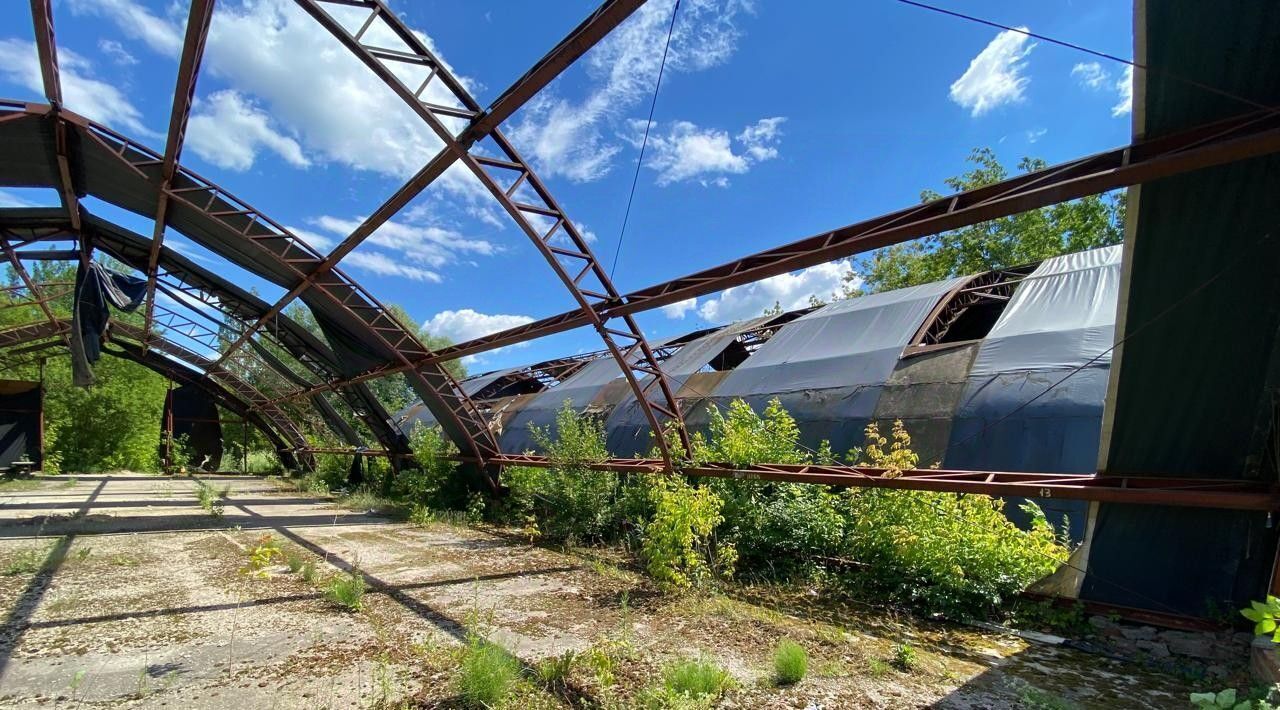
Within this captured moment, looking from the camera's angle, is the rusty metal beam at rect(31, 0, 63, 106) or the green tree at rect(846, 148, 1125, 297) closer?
the rusty metal beam at rect(31, 0, 63, 106)

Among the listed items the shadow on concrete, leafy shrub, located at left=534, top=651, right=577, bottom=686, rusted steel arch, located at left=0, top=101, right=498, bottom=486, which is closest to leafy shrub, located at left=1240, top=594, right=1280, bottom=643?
leafy shrub, located at left=534, top=651, right=577, bottom=686

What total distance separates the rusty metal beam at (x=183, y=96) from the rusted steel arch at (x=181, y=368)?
1146cm

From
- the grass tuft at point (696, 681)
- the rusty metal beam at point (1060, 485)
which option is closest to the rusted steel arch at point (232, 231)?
the rusty metal beam at point (1060, 485)

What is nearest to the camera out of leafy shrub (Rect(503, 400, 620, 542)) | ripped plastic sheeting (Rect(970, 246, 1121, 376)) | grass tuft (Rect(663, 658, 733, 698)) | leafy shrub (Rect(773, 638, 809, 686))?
grass tuft (Rect(663, 658, 733, 698))

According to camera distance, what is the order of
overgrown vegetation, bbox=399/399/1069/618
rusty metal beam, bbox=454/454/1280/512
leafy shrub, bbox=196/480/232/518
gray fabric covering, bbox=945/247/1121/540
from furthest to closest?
leafy shrub, bbox=196/480/232/518 < gray fabric covering, bbox=945/247/1121/540 < overgrown vegetation, bbox=399/399/1069/618 < rusty metal beam, bbox=454/454/1280/512

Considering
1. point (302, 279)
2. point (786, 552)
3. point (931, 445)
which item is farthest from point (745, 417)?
point (302, 279)

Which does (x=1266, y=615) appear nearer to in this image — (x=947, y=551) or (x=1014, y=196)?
(x=1014, y=196)

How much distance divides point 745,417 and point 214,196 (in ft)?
30.5

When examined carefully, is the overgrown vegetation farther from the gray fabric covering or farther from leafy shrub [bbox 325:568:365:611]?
leafy shrub [bbox 325:568:365:611]

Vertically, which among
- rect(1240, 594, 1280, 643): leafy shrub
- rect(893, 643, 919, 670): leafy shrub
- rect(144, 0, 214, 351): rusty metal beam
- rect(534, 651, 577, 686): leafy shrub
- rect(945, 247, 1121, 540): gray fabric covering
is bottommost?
rect(534, 651, 577, 686): leafy shrub

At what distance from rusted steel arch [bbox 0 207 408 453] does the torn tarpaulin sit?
24.4 inches

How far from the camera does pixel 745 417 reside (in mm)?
8406

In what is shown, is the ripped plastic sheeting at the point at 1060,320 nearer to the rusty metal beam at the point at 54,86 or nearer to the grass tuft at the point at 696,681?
the grass tuft at the point at 696,681

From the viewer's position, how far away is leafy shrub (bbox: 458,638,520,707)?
3.85 m
